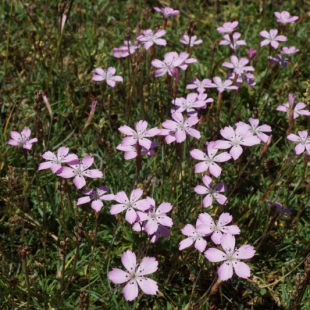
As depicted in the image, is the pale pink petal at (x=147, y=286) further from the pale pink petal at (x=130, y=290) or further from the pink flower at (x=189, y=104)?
the pink flower at (x=189, y=104)

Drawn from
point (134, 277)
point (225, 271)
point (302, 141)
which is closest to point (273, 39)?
point (302, 141)

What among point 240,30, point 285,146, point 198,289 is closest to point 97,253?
point 198,289

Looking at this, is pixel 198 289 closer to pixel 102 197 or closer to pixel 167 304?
pixel 167 304

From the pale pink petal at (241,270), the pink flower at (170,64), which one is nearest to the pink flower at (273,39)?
the pink flower at (170,64)

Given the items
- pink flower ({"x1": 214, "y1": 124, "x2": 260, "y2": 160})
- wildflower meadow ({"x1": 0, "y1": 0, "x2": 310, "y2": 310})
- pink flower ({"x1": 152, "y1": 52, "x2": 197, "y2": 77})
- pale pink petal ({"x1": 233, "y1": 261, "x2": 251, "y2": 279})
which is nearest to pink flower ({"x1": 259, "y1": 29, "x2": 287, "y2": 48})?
wildflower meadow ({"x1": 0, "y1": 0, "x2": 310, "y2": 310})

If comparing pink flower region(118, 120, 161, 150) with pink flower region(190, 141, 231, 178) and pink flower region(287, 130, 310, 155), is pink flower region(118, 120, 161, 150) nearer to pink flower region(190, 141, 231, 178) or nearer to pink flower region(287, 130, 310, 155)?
pink flower region(190, 141, 231, 178)

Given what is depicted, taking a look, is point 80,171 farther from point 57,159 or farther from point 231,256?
point 231,256

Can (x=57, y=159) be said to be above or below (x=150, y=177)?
above
